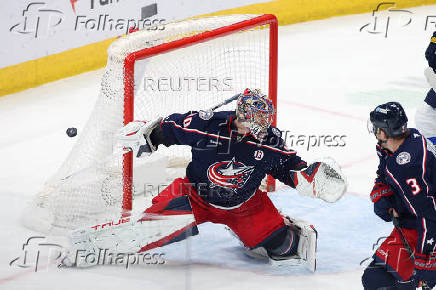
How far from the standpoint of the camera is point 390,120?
3.34 meters

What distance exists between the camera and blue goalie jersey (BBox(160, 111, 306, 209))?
409 centimetres

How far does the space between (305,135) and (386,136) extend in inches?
114

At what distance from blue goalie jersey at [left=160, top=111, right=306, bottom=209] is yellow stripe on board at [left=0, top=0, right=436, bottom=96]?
120 inches

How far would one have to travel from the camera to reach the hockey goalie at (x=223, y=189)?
409 cm

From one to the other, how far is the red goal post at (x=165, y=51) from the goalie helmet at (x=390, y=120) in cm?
149

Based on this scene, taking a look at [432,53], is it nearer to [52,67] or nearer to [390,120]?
[390,120]

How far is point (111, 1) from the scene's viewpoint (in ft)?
23.2

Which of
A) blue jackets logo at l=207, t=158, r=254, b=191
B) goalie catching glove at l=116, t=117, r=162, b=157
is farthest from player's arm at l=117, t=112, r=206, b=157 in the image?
blue jackets logo at l=207, t=158, r=254, b=191

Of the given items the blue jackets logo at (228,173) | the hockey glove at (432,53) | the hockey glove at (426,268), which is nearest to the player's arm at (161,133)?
the blue jackets logo at (228,173)

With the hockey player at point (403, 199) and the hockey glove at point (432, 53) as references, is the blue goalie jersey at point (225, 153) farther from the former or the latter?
the hockey glove at point (432, 53)

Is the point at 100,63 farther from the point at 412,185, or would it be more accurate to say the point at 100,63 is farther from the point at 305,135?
the point at 412,185

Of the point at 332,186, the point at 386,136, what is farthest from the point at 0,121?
the point at 386,136

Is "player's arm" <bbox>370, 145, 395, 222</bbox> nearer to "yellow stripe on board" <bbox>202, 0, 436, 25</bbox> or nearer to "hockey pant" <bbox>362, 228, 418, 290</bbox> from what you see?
"hockey pant" <bbox>362, 228, 418, 290</bbox>

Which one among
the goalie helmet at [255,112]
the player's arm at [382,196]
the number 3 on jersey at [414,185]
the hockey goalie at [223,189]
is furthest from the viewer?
the hockey goalie at [223,189]
